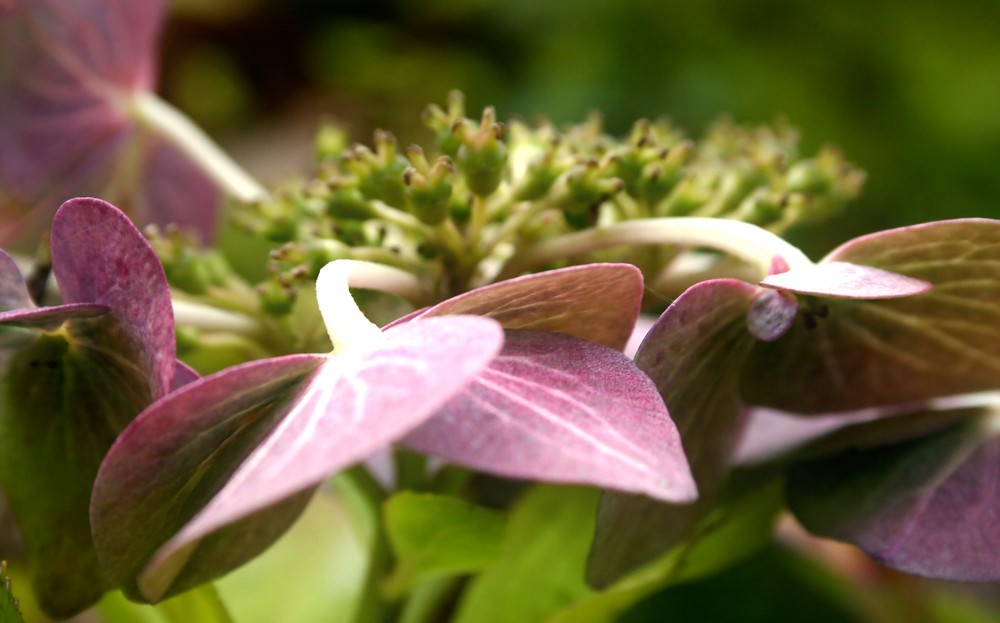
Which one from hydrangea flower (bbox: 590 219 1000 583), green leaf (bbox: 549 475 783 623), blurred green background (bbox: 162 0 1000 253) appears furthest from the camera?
blurred green background (bbox: 162 0 1000 253)

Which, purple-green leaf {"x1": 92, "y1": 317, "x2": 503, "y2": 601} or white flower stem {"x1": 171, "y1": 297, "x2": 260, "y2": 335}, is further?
white flower stem {"x1": 171, "y1": 297, "x2": 260, "y2": 335}

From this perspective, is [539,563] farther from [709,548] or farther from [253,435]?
[253,435]

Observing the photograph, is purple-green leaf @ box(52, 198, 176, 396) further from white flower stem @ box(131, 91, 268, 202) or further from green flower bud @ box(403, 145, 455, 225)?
white flower stem @ box(131, 91, 268, 202)

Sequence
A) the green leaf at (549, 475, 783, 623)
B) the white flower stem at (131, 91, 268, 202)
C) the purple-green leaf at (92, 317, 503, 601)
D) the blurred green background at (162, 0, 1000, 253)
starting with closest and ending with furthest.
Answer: the purple-green leaf at (92, 317, 503, 601)
the green leaf at (549, 475, 783, 623)
the white flower stem at (131, 91, 268, 202)
the blurred green background at (162, 0, 1000, 253)

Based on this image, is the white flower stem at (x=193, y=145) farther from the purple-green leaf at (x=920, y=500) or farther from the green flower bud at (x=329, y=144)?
the purple-green leaf at (x=920, y=500)

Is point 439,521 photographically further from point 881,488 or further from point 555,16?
point 555,16

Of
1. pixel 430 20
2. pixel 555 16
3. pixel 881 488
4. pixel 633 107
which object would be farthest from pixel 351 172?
pixel 430 20

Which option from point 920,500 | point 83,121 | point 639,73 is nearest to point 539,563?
point 920,500

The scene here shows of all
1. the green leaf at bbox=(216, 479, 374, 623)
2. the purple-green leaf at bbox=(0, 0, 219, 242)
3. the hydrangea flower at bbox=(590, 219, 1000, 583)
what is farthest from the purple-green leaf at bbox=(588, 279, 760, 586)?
the purple-green leaf at bbox=(0, 0, 219, 242)
